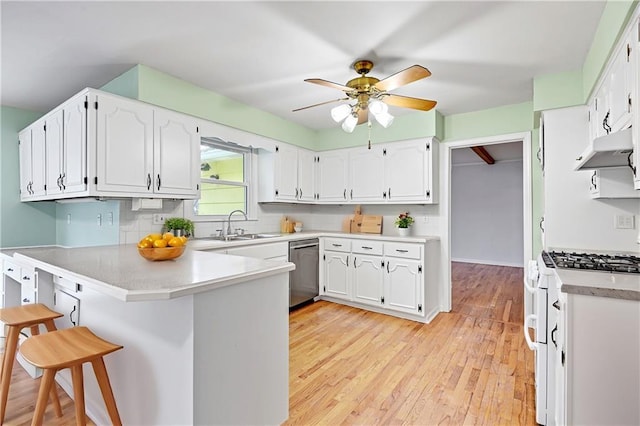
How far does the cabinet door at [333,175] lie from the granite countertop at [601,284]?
3.12m

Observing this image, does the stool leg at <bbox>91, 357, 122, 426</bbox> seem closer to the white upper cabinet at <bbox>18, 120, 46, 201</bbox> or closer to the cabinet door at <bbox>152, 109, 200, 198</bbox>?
the cabinet door at <bbox>152, 109, 200, 198</bbox>

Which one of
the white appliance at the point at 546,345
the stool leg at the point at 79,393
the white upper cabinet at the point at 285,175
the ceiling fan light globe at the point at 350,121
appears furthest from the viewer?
the white upper cabinet at the point at 285,175

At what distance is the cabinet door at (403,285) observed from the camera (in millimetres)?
3482

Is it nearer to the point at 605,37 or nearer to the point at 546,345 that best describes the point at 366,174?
the point at 605,37

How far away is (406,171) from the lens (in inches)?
154

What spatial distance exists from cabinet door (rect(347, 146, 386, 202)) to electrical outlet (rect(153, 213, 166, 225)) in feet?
7.72

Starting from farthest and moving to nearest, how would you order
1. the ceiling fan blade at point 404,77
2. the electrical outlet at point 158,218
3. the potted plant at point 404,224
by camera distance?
the potted plant at point 404,224, the electrical outlet at point 158,218, the ceiling fan blade at point 404,77

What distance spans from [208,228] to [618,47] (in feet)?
12.1

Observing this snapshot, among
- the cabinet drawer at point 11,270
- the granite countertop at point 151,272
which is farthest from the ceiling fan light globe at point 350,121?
the cabinet drawer at point 11,270

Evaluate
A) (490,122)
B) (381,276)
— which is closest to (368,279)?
(381,276)

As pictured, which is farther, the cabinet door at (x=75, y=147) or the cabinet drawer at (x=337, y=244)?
the cabinet drawer at (x=337, y=244)

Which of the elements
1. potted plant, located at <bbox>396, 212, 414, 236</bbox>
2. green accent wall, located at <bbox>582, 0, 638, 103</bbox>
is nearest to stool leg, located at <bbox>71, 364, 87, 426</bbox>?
green accent wall, located at <bbox>582, 0, 638, 103</bbox>

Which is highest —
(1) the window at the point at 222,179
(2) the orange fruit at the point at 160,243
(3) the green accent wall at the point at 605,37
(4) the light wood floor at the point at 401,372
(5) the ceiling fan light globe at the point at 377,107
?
(3) the green accent wall at the point at 605,37

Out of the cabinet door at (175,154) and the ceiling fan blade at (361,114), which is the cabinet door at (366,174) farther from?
the cabinet door at (175,154)
